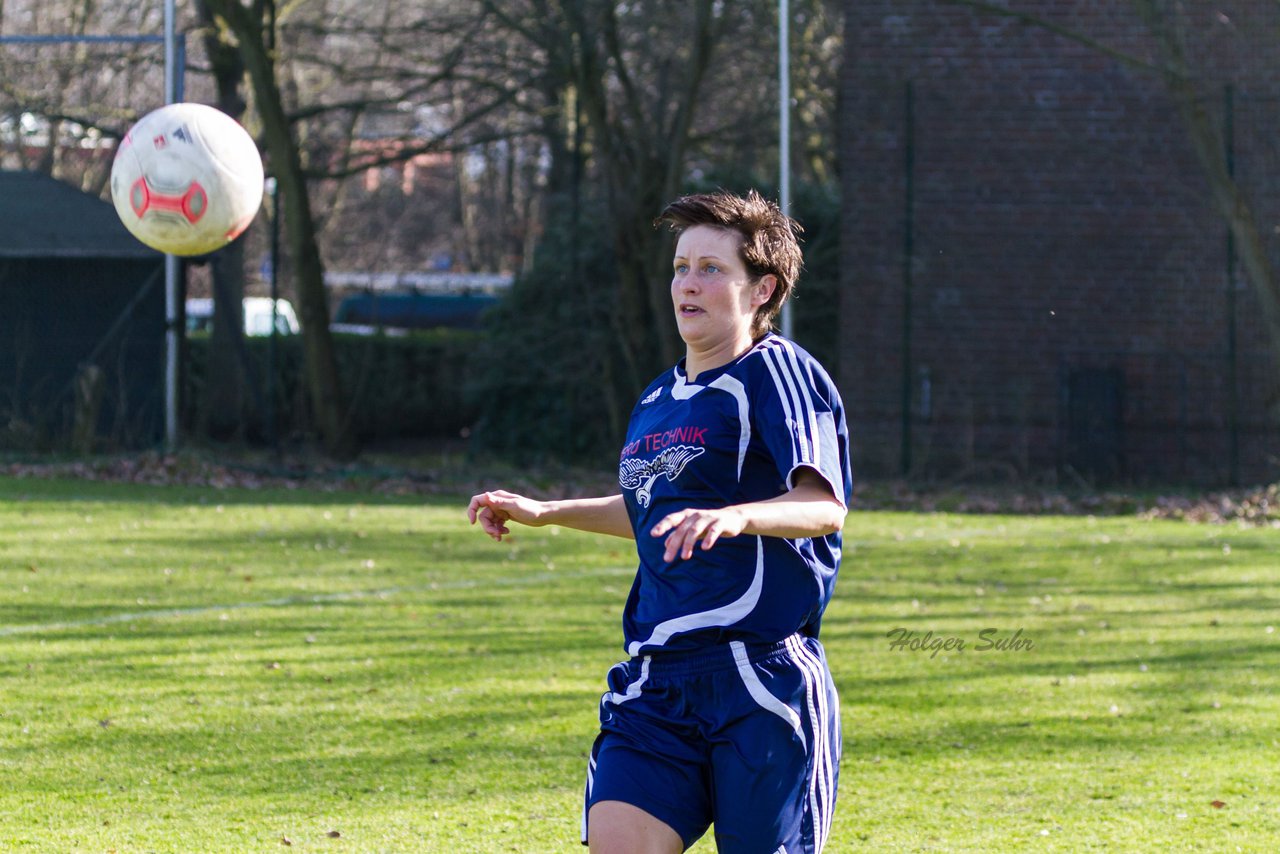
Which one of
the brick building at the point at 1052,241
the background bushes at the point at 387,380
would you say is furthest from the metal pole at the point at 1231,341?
the background bushes at the point at 387,380

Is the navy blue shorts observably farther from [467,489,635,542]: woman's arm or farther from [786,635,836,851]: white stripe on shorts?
[467,489,635,542]: woman's arm

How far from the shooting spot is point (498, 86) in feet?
60.6

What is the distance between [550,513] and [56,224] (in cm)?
1369

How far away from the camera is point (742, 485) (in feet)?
10.6

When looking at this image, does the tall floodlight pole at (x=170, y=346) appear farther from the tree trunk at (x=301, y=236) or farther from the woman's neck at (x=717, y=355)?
the woman's neck at (x=717, y=355)

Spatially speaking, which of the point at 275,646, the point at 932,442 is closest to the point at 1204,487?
the point at 932,442

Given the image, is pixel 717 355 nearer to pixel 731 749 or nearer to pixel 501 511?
pixel 501 511

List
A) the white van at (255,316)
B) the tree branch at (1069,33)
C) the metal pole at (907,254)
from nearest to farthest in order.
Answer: the tree branch at (1069,33), the metal pole at (907,254), the white van at (255,316)

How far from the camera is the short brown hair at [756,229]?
10.8 ft

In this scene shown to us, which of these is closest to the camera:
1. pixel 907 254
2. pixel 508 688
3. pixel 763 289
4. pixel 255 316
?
pixel 763 289

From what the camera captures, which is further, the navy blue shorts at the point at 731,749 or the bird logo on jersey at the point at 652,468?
the bird logo on jersey at the point at 652,468

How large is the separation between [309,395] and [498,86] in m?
4.40

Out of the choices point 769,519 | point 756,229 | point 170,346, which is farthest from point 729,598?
point 170,346

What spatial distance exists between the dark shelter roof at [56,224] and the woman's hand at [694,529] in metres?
13.8
